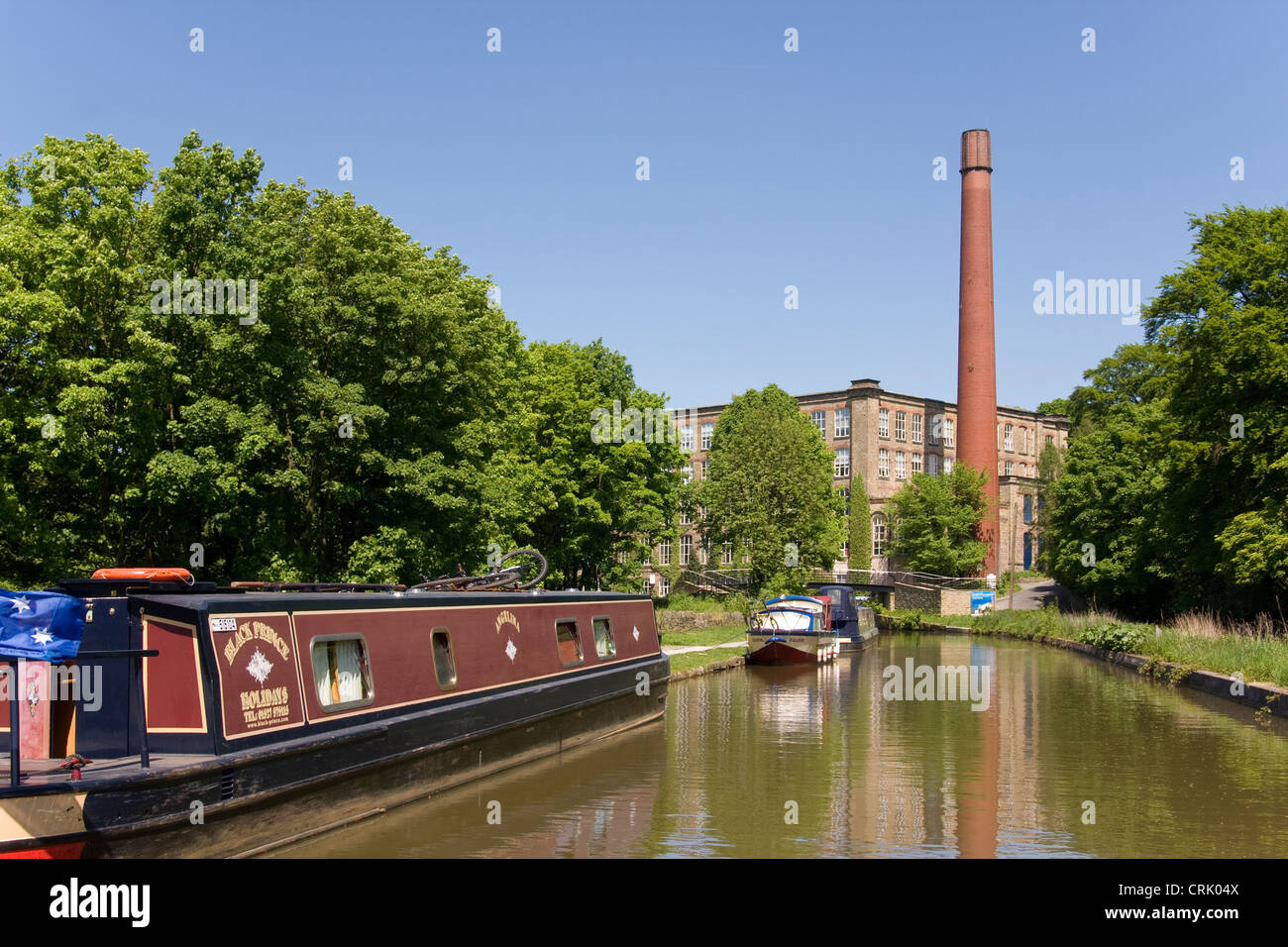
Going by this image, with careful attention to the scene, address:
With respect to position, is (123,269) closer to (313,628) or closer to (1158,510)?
(313,628)

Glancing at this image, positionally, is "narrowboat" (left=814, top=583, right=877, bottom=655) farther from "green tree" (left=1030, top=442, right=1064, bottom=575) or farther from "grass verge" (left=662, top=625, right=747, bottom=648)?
"green tree" (left=1030, top=442, right=1064, bottom=575)

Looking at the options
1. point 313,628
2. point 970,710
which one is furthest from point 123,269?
point 970,710

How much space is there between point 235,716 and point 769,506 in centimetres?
3955

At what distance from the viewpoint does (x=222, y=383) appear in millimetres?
22641

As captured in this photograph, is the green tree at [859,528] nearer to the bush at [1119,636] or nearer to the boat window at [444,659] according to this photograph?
the bush at [1119,636]

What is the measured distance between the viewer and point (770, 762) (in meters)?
16.3

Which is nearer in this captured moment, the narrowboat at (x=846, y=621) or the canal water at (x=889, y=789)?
the canal water at (x=889, y=789)

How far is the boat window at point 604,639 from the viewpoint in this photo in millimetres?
19328

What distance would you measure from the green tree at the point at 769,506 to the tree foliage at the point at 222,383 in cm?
2278

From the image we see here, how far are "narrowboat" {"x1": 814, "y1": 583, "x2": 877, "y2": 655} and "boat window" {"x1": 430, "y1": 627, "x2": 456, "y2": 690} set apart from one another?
2676cm

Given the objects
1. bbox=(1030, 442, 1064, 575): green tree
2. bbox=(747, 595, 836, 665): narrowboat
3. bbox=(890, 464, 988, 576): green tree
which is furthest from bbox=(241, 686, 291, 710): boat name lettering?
bbox=(1030, 442, 1064, 575): green tree

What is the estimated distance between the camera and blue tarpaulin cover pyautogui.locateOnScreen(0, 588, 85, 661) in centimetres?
835

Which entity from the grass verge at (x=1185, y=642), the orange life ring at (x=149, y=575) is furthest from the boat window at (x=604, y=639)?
the grass verge at (x=1185, y=642)
